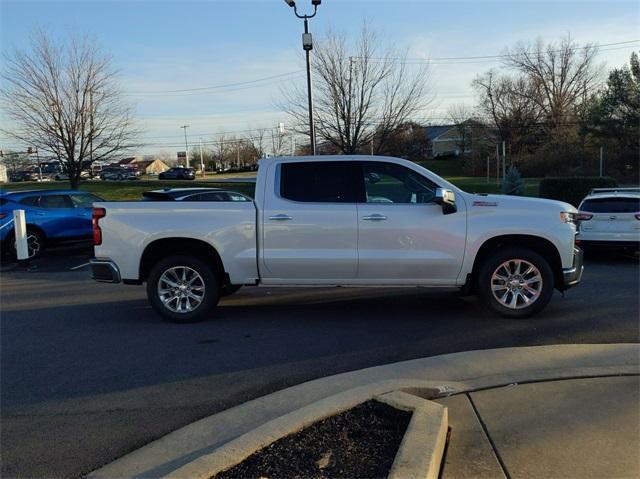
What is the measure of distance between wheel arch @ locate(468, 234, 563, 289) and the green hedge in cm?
1408

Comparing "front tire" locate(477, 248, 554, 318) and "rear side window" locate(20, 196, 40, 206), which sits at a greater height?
"rear side window" locate(20, 196, 40, 206)

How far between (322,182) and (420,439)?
3915mm

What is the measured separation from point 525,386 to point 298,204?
3.30 m

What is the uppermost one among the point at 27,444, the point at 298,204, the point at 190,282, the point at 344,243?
the point at 298,204

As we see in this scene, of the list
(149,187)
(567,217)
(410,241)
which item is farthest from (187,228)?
(149,187)

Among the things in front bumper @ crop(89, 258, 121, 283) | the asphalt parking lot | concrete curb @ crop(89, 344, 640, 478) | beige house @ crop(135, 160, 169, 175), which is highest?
beige house @ crop(135, 160, 169, 175)

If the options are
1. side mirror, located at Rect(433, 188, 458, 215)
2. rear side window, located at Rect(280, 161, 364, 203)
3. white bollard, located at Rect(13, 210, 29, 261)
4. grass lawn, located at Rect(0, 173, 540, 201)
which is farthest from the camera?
Answer: grass lawn, located at Rect(0, 173, 540, 201)

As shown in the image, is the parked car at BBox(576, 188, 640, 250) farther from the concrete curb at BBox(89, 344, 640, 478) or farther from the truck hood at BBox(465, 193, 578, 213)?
the concrete curb at BBox(89, 344, 640, 478)

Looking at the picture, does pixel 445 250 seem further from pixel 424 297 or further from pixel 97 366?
pixel 97 366

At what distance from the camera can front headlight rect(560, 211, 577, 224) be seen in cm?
641

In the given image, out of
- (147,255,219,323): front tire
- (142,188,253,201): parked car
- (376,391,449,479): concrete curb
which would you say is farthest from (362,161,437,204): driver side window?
(142,188,253,201): parked car

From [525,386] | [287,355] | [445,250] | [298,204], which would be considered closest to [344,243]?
[298,204]

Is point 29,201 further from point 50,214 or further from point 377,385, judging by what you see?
point 377,385

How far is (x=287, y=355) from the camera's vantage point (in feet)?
18.0
